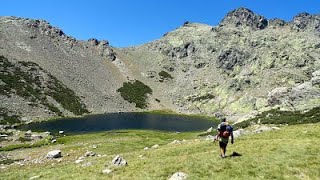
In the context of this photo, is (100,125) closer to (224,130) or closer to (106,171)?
(106,171)

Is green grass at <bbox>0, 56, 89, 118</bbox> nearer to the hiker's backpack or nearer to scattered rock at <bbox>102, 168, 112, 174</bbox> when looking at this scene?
scattered rock at <bbox>102, 168, 112, 174</bbox>

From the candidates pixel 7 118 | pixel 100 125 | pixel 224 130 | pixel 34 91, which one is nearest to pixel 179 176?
pixel 224 130

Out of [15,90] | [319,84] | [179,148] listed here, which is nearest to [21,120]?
[15,90]

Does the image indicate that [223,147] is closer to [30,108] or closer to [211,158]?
[211,158]

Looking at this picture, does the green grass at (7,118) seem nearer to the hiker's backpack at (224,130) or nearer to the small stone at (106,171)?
the small stone at (106,171)

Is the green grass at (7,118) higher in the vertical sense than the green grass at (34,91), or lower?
lower

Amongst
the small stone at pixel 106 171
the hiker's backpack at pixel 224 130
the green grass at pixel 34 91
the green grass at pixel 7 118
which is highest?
the green grass at pixel 34 91

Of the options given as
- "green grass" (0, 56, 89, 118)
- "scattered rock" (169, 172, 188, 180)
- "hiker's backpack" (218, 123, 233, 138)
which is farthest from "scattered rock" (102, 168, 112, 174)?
"green grass" (0, 56, 89, 118)

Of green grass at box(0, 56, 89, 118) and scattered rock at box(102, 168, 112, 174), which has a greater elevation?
green grass at box(0, 56, 89, 118)

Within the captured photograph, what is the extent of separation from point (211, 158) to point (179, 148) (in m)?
9.94

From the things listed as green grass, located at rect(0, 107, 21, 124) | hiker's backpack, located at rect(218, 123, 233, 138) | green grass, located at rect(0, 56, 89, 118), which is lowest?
hiker's backpack, located at rect(218, 123, 233, 138)

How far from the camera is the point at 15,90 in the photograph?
170250 millimetres

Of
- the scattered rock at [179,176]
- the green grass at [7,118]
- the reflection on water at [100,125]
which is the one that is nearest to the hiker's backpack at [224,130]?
the scattered rock at [179,176]

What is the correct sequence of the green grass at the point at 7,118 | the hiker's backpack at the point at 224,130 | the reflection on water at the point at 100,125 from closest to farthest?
the hiker's backpack at the point at 224,130
the reflection on water at the point at 100,125
the green grass at the point at 7,118
